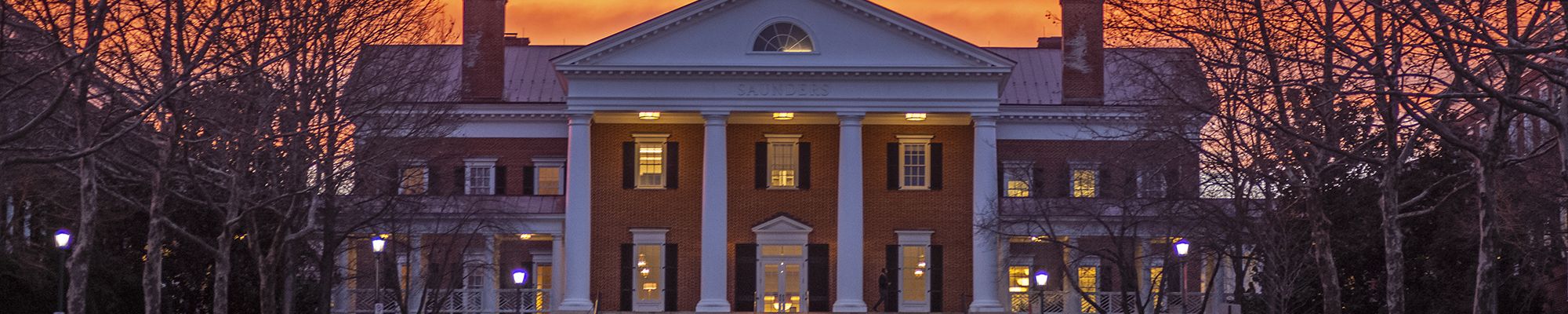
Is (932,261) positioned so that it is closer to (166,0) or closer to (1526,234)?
(1526,234)

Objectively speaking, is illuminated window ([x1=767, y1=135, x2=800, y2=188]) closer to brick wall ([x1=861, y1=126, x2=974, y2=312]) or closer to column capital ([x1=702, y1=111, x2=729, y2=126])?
brick wall ([x1=861, y1=126, x2=974, y2=312])

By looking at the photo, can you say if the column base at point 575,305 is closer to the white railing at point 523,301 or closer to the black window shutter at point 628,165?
the white railing at point 523,301

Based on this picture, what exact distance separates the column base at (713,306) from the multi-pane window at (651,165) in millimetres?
5011

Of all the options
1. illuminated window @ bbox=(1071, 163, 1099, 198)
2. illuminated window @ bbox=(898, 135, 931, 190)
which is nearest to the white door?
illuminated window @ bbox=(898, 135, 931, 190)

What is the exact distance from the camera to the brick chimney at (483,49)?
70.4m

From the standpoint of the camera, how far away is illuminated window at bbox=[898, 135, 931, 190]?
226 feet

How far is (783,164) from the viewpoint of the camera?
68812 mm

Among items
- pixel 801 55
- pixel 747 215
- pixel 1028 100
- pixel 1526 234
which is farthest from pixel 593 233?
pixel 1526 234

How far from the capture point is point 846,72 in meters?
65.0

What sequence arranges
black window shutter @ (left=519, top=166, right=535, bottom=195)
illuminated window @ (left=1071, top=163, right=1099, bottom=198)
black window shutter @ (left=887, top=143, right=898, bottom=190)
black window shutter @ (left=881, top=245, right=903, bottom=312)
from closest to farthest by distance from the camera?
illuminated window @ (left=1071, top=163, right=1099, bottom=198) → black window shutter @ (left=881, top=245, right=903, bottom=312) → black window shutter @ (left=887, top=143, right=898, bottom=190) → black window shutter @ (left=519, top=166, right=535, bottom=195)

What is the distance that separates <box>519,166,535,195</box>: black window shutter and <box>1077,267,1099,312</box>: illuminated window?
60.4ft

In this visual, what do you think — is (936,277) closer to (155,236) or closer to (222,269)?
(222,269)

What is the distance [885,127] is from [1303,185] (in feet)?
110

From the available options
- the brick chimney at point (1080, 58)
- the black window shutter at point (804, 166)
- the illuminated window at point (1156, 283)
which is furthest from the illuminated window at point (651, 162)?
the illuminated window at point (1156, 283)
